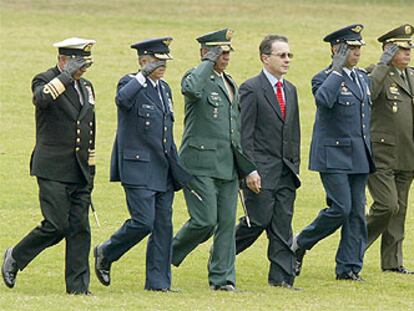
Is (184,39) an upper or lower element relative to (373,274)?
lower

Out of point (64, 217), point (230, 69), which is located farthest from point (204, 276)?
point (230, 69)

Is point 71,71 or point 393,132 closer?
point 71,71

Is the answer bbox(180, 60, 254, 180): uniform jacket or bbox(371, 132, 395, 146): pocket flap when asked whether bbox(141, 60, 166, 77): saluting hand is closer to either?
bbox(180, 60, 254, 180): uniform jacket

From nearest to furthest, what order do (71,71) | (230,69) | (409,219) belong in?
(71,71)
(409,219)
(230,69)

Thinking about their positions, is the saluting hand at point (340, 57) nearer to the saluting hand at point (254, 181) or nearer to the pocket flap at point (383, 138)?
the pocket flap at point (383, 138)

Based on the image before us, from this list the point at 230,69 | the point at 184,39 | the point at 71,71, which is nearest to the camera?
the point at 71,71

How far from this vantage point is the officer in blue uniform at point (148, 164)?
41.9 ft

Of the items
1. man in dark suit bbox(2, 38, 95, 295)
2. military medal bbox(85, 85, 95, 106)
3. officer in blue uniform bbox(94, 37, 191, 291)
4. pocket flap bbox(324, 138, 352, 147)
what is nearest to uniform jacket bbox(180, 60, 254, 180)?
officer in blue uniform bbox(94, 37, 191, 291)

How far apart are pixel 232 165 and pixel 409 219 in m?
6.19

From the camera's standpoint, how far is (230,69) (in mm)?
33156

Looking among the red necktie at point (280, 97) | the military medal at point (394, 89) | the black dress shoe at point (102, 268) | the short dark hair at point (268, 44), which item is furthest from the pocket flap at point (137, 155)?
the military medal at point (394, 89)

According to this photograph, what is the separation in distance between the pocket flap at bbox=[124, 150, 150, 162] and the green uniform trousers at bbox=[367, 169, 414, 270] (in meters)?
2.84

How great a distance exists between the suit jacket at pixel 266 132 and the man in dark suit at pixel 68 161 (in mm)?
1582

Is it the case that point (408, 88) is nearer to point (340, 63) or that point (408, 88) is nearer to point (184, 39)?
point (340, 63)
